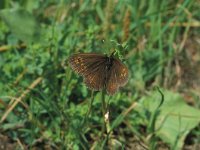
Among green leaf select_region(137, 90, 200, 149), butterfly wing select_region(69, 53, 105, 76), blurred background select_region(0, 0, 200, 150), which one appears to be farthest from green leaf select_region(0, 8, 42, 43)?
butterfly wing select_region(69, 53, 105, 76)

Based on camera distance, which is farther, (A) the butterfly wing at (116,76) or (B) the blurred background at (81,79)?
(B) the blurred background at (81,79)

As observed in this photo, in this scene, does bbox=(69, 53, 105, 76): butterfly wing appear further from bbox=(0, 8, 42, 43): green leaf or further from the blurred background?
bbox=(0, 8, 42, 43): green leaf

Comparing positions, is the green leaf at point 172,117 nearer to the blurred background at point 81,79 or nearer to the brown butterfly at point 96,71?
the blurred background at point 81,79

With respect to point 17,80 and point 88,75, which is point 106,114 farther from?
point 17,80

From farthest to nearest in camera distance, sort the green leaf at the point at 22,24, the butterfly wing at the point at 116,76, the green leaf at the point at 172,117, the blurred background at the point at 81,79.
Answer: the green leaf at the point at 22,24
the green leaf at the point at 172,117
the blurred background at the point at 81,79
the butterfly wing at the point at 116,76

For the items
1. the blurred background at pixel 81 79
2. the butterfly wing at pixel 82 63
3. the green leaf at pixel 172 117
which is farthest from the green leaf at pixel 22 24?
the butterfly wing at pixel 82 63

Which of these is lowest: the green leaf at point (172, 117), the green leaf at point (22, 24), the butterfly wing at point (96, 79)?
the green leaf at point (172, 117)
